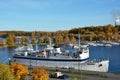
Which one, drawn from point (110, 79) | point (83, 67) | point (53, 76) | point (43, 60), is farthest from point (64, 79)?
point (43, 60)

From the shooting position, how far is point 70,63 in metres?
70.1

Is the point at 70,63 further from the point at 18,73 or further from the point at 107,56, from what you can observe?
the point at 107,56

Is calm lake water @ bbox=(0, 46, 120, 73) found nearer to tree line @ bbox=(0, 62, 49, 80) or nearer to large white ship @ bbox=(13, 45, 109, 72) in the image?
large white ship @ bbox=(13, 45, 109, 72)

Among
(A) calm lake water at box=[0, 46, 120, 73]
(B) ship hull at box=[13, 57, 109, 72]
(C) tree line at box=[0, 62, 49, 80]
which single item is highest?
(C) tree line at box=[0, 62, 49, 80]

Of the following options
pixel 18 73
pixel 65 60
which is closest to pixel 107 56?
pixel 65 60

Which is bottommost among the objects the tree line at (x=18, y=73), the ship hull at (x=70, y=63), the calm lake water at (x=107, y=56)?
the calm lake water at (x=107, y=56)

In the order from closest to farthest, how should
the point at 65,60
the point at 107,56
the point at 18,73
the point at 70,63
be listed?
1. the point at 18,73
2. the point at 70,63
3. the point at 65,60
4. the point at 107,56

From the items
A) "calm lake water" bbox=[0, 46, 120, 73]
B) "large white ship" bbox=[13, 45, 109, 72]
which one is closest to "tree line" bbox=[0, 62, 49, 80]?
"large white ship" bbox=[13, 45, 109, 72]

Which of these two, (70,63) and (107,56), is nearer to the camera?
(70,63)

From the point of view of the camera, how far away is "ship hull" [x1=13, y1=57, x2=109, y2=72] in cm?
6731

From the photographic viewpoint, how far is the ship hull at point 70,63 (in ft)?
221

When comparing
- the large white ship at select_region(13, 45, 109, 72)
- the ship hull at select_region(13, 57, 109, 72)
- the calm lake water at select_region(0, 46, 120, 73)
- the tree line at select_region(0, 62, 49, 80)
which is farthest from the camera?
the calm lake water at select_region(0, 46, 120, 73)

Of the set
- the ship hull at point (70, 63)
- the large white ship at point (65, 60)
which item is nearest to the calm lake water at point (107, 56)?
the ship hull at point (70, 63)

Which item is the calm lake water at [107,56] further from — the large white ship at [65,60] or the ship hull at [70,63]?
the large white ship at [65,60]
